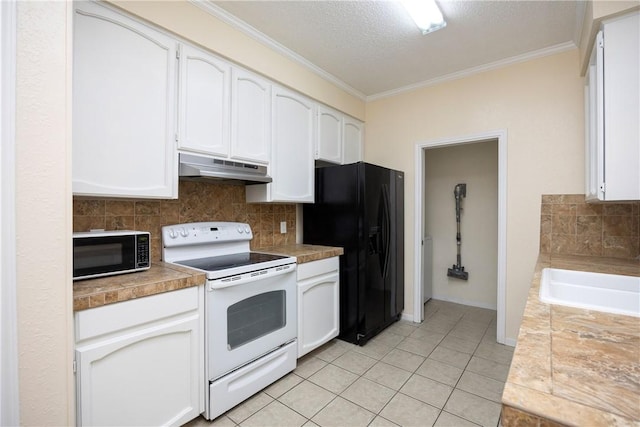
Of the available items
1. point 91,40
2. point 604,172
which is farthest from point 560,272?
point 91,40

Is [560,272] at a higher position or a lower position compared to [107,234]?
lower

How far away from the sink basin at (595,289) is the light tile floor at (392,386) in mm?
832

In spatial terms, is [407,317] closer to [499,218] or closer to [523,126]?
[499,218]

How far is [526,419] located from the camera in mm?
514

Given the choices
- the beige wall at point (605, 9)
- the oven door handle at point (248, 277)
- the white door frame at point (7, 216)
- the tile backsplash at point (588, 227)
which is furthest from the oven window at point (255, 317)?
the beige wall at point (605, 9)

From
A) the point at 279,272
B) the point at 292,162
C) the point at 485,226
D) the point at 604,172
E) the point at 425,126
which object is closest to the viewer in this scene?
the point at 604,172

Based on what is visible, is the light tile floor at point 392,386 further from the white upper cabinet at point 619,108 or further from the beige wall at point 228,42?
the beige wall at point 228,42

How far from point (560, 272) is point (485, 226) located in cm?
213

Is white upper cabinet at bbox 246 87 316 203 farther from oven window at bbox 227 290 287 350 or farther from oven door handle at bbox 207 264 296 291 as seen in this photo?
oven window at bbox 227 290 287 350

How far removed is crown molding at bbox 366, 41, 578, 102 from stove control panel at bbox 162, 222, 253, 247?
2159mm

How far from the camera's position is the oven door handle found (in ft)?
5.27

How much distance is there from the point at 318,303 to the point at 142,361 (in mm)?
1314

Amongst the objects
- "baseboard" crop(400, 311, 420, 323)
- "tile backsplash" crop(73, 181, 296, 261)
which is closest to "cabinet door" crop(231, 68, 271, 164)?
"tile backsplash" crop(73, 181, 296, 261)

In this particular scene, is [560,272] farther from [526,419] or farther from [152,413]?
[152,413]
